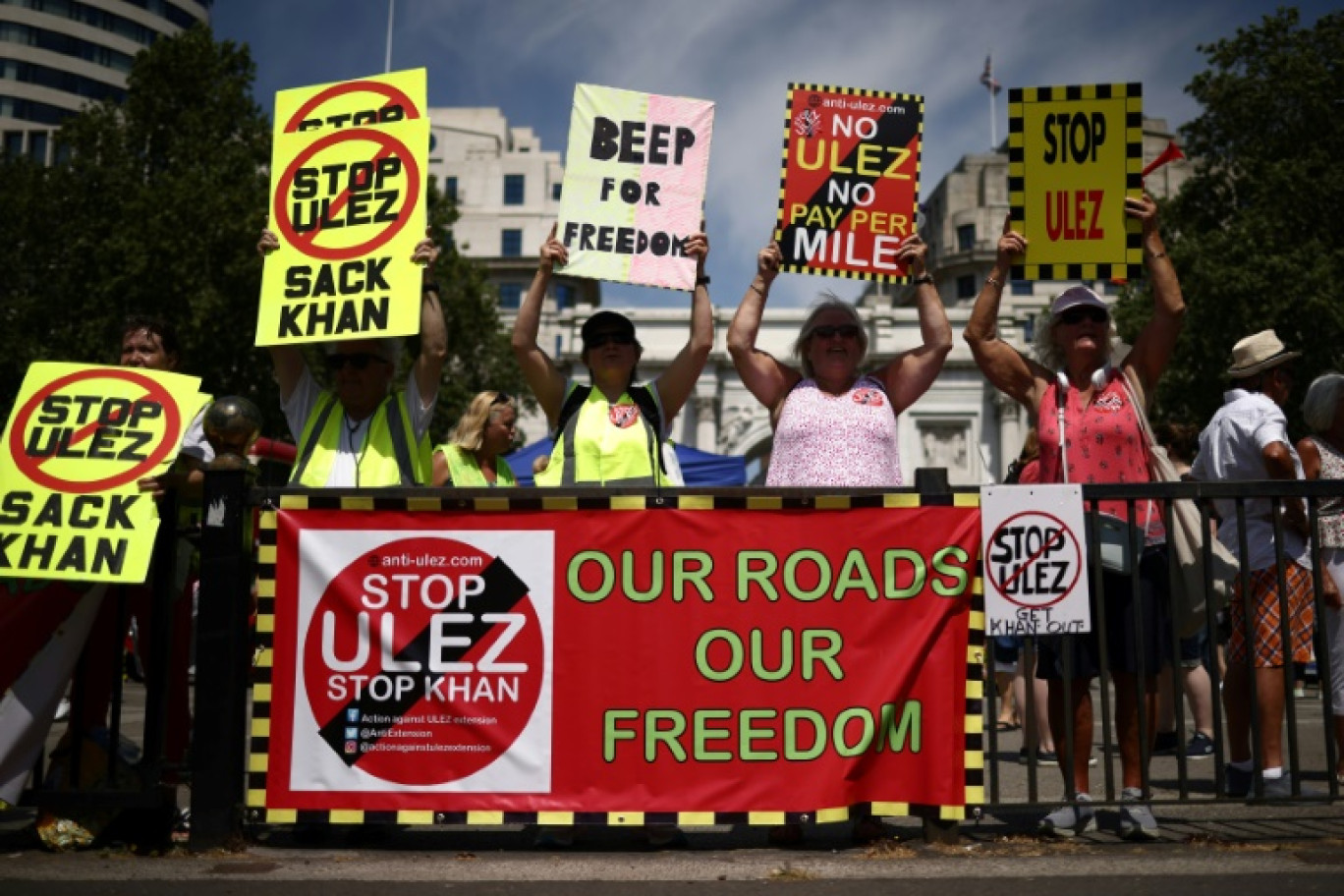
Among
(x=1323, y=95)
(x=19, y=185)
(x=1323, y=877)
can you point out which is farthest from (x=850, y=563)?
(x=19, y=185)

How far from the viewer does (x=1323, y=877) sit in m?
3.89

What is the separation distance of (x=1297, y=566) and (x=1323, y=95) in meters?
22.9

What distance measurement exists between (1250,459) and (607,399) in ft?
9.86

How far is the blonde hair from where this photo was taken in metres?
7.48

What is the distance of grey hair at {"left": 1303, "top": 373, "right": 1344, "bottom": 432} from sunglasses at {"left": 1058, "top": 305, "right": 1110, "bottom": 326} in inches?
67.3

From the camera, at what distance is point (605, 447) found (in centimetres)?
536

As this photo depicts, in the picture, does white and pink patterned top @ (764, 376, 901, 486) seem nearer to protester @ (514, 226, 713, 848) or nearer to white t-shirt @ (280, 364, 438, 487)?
protester @ (514, 226, 713, 848)

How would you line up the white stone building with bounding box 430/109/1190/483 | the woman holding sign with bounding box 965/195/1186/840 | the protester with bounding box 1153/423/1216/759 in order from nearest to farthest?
1. the woman holding sign with bounding box 965/195/1186/840
2. the protester with bounding box 1153/423/1216/759
3. the white stone building with bounding box 430/109/1190/483

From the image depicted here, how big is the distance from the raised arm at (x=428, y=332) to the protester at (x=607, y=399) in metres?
0.34

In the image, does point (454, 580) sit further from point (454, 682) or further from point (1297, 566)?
point (1297, 566)

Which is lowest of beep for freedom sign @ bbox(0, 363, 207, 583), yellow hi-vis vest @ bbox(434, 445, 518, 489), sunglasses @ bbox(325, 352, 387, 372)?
beep for freedom sign @ bbox(0, 363, 207, 583)

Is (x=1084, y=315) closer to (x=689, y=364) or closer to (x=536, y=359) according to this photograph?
(x=689, y=364)

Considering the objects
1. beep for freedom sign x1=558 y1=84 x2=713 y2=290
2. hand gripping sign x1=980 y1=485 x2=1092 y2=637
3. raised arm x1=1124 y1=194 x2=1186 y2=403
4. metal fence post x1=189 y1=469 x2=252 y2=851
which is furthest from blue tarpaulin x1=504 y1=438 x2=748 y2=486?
hand gripping sign x1=980 y1=485 x2=1092 y2=637

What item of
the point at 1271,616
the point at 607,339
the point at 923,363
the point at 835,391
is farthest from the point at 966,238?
the point at 607,339
